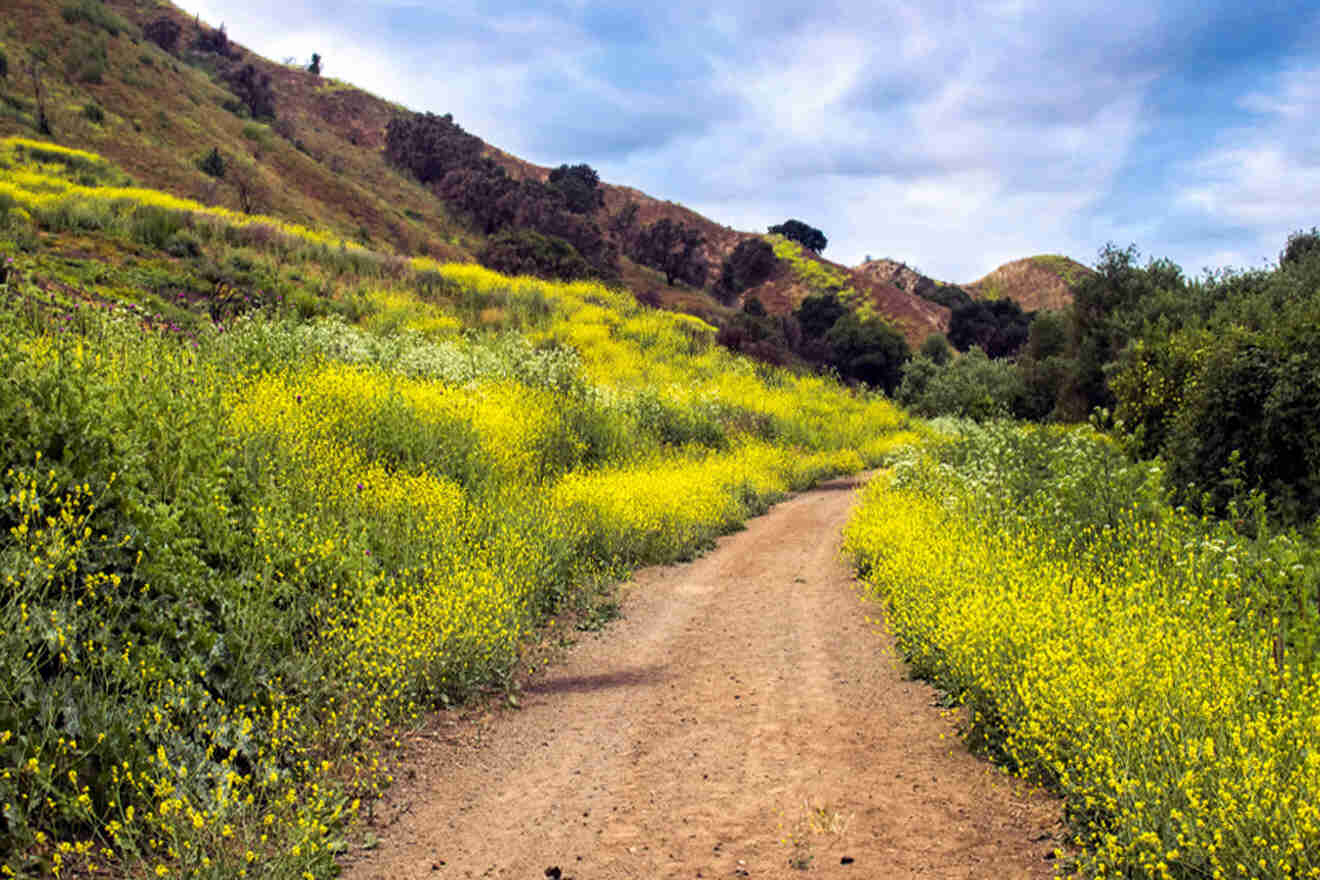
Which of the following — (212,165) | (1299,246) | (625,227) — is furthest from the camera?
(625,227)

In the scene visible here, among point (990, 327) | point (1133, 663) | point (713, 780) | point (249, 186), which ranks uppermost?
point (990, 327)

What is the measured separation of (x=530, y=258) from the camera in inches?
1692

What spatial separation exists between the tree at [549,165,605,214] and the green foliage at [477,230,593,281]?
2632 centimetres

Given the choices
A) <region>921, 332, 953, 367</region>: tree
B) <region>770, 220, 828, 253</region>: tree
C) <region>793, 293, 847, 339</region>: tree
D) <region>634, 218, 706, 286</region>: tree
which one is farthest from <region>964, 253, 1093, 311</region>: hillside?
<region>634, 218, 706, 286</region>: tree

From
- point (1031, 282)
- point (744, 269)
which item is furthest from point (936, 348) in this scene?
point (1031, 282)

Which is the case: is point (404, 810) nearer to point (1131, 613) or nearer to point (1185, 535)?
point (1131, 613)

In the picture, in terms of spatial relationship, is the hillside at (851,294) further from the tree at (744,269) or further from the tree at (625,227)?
the tree at (625,227)

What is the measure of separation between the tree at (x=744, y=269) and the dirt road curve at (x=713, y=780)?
6787 cm

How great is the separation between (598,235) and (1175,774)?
59.8 metres

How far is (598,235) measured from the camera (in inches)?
2400

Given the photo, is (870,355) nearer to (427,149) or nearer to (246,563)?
(427,149)

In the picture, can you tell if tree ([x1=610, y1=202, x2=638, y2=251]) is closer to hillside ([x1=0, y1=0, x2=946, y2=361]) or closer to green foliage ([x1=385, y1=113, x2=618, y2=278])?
hillside ([x1=0, y1=0, x2=946, y2=361])

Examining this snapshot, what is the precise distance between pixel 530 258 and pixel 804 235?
230 ft

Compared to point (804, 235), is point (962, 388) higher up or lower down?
lower down
